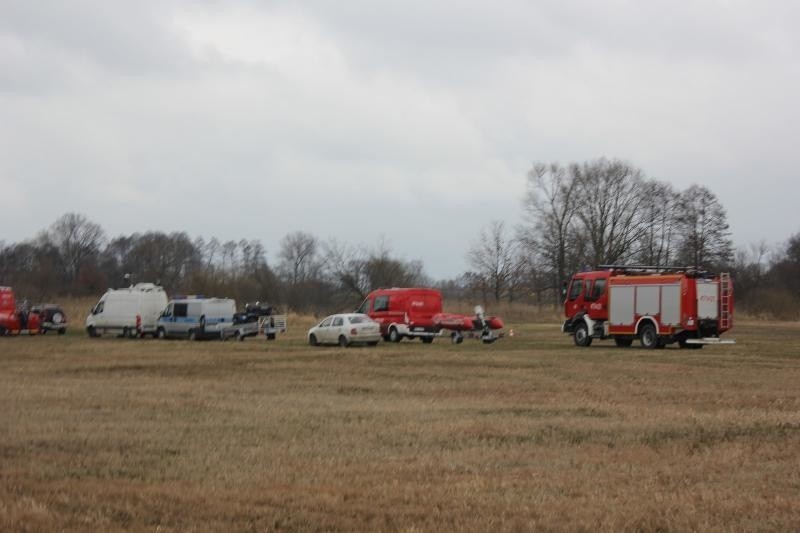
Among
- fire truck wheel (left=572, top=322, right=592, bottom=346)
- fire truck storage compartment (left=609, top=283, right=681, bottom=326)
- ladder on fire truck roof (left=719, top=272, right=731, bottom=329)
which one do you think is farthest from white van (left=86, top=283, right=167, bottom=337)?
ladder on fire truck roof (left=719, top=272, right=731, bottom=329)

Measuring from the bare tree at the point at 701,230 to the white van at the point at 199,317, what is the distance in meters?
57.0

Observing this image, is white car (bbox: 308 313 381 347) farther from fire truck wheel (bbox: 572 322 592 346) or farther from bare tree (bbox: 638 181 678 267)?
bare tree (bbox: 638 181 678 267)

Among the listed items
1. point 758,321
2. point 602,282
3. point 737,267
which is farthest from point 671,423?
point 737,267

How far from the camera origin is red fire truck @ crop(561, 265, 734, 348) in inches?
1422

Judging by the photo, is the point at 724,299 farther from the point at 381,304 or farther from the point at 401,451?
the point at 401,451

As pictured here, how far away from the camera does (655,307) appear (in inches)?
1451

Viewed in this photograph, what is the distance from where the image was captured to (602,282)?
38969mm

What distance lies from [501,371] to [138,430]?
13.6 meters

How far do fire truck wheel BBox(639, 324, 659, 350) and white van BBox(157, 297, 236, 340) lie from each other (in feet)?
61.5

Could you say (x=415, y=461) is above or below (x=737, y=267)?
below

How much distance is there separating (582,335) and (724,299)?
5.89 m

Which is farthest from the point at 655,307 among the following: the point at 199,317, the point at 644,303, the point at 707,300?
the point at 199,317

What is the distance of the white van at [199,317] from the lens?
1743 inches

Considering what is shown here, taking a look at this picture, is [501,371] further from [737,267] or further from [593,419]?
[737,267]
